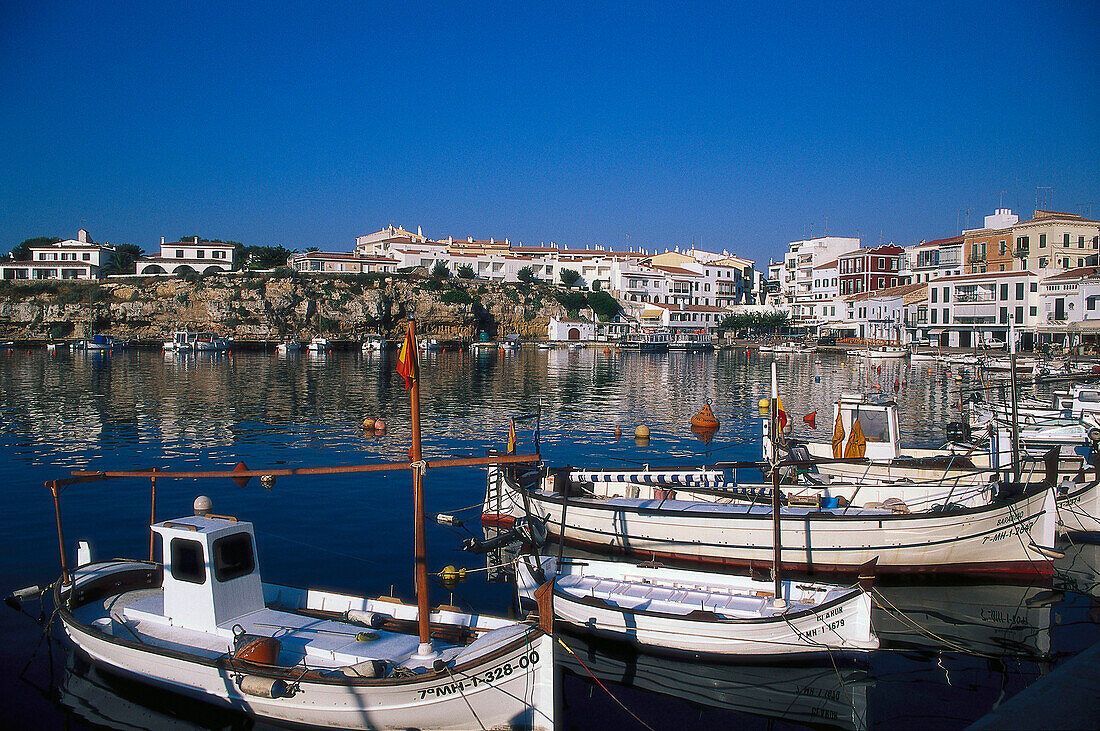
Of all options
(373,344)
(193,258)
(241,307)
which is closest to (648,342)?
(373,344)

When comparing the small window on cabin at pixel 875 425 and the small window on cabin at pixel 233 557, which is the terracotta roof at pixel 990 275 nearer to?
the small window on cabin at pixel 875 425

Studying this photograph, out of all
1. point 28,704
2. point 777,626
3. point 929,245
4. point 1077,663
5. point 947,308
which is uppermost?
point 929,245

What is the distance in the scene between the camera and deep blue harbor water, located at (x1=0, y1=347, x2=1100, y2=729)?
36.8 feet

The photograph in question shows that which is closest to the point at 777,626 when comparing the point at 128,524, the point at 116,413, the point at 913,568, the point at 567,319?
the point at 913,568

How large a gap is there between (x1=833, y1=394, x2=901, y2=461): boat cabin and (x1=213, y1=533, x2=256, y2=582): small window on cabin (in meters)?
16.4

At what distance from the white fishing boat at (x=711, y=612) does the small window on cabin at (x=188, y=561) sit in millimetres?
5244

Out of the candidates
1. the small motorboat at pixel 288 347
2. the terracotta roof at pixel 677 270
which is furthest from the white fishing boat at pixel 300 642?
the terracotta roof at pixel 677 270

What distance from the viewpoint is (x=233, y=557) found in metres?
11.3

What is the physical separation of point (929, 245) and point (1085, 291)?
123 ft

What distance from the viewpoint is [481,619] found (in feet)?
36.2

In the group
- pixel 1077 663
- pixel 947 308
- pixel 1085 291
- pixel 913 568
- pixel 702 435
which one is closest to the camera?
pixel 1077 663

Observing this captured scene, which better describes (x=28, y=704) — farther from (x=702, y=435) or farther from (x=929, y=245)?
(x=929, y=245)

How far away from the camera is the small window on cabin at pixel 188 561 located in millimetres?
10945

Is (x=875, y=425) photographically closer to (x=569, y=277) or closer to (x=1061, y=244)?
(x=1061, y=244)
